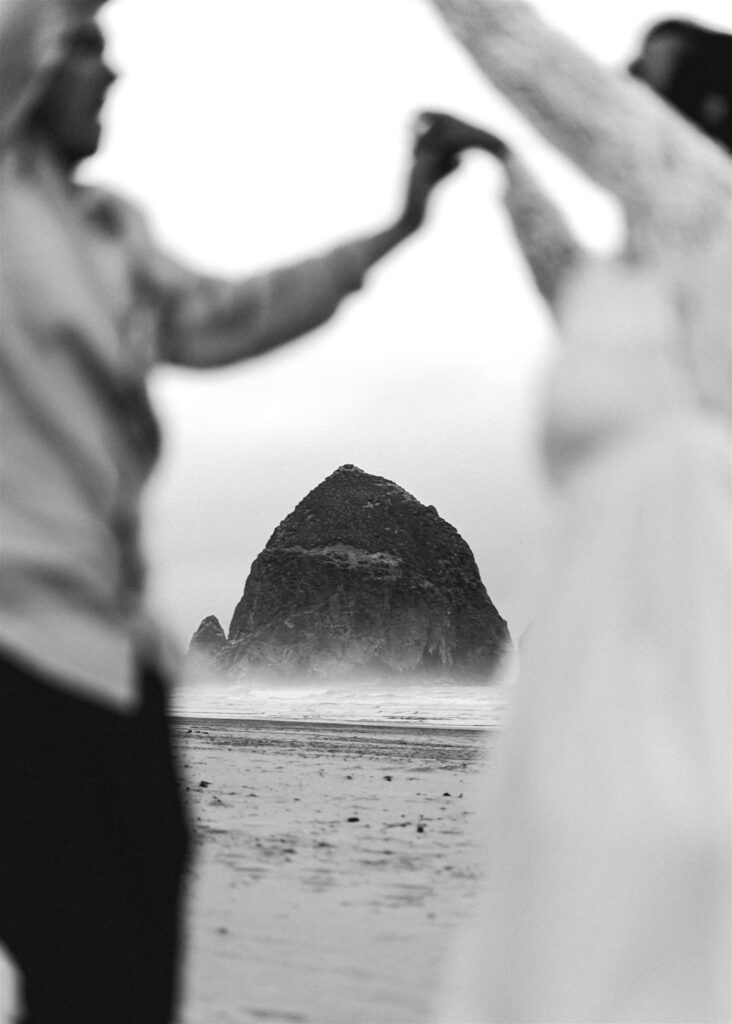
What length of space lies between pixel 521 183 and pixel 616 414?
1.12 ft

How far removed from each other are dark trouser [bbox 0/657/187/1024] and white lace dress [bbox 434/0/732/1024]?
42 cm

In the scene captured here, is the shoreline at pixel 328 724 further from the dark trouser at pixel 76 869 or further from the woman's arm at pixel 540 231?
the dark trouser at pixel 76 869

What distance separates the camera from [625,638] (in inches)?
58.1

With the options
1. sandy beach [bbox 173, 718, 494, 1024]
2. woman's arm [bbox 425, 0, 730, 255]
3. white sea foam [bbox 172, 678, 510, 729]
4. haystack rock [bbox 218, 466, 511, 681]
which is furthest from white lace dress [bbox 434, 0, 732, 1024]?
haystack rock [bbox 218, 466, 511, 681]

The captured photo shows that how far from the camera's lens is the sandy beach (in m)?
2.95

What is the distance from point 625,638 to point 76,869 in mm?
622

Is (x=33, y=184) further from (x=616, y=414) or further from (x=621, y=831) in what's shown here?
(x=621, y=831)

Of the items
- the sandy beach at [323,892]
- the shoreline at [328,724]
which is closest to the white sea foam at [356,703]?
the shoreline at [328,724]

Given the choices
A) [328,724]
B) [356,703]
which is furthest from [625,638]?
[356,703]

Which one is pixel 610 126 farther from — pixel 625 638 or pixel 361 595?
pixel 361 595

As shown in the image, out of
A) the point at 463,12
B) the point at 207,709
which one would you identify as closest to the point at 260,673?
the point at 207,709

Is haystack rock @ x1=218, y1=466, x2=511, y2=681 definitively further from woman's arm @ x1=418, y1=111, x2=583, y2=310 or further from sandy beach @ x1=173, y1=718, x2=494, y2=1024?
woman's arm @ x1=418, y1=111, x2=583, y2=310

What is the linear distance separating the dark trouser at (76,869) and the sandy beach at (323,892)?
0.12 metres

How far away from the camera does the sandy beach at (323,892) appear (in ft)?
9.69
